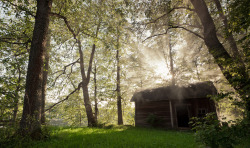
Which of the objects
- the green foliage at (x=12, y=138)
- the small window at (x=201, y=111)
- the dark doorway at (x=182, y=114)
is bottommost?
the dark doorway at (x=182, y=114)

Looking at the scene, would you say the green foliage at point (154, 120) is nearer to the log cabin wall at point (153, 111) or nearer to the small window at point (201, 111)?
the log cabin wall at point (153, 111)

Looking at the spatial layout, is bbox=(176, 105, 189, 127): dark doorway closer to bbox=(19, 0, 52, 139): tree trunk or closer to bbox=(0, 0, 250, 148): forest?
bbox=(0, 0, 250, 148): forest

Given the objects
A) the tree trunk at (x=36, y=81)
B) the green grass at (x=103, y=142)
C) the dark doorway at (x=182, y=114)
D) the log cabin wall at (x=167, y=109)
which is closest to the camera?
the green grass at (x=103, y=142)

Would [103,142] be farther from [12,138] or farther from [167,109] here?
[167,109]

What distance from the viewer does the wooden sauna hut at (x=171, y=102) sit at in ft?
41.8

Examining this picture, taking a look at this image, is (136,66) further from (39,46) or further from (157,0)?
(39,46)

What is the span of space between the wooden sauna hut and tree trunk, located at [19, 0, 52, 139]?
1153 centimetres

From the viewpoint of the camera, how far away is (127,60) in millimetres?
19047

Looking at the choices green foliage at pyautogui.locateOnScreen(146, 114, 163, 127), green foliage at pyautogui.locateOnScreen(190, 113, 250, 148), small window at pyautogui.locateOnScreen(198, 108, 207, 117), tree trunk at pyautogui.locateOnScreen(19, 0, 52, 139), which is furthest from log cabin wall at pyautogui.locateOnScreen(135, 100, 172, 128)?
tree trunk at pyautogui.locateOnScreen(19, 0, 52, 139)

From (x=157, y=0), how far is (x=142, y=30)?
213 cm

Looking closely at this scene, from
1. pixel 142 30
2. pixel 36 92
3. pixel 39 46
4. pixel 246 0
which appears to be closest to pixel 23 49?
pixel 39 46

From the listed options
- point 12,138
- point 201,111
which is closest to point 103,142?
point 12,138

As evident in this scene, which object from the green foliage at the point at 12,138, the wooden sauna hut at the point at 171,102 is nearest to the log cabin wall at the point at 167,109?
the wooden sauna hut at the point at 171,102

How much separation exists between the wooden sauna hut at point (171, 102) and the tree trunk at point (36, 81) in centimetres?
1153
